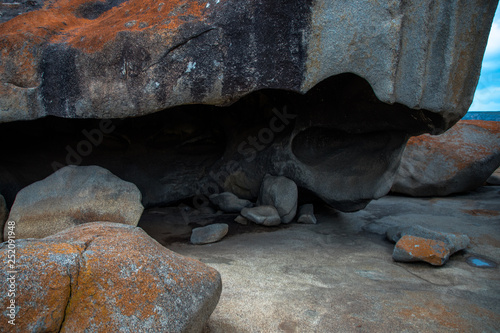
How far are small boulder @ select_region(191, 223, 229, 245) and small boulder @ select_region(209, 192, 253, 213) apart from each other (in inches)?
32.0

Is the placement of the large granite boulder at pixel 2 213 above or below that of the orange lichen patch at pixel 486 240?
above

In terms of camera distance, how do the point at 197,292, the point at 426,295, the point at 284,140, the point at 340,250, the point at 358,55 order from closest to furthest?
1. the point at 197,292
2. the point at 426,295
3. the point at 358,55
4. the point at 340,250
5. the point at 284,140

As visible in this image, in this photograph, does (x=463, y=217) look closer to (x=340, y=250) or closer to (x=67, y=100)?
(x=340, y=250)

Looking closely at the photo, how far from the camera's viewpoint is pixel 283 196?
145 inches

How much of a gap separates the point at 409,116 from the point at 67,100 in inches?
104

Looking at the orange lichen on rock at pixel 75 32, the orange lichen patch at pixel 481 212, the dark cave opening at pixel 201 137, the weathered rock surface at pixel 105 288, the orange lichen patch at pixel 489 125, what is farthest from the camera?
the orange lichen patch at pixel 489 125

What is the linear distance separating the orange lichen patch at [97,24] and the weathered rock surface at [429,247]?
2.11 metres

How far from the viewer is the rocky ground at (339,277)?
176 centimetres

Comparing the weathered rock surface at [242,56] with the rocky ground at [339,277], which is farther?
the weathered rock surface at [242,56]

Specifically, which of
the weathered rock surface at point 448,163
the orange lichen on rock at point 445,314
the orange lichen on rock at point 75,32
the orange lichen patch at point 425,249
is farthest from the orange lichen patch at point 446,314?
the weathered rock surface at point 448,163

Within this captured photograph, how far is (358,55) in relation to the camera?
2.53m

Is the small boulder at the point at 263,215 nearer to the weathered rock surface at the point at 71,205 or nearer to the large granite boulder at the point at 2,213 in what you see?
the weathered rock surface at the point at 71,205

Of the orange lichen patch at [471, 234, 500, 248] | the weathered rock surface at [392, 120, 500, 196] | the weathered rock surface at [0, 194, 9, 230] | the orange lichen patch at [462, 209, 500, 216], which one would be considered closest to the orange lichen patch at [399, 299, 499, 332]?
the orange lichen patch at [471, 234, 500, 248]

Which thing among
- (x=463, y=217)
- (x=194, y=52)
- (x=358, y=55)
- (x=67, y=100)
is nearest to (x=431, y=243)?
(x=358, y=55)
